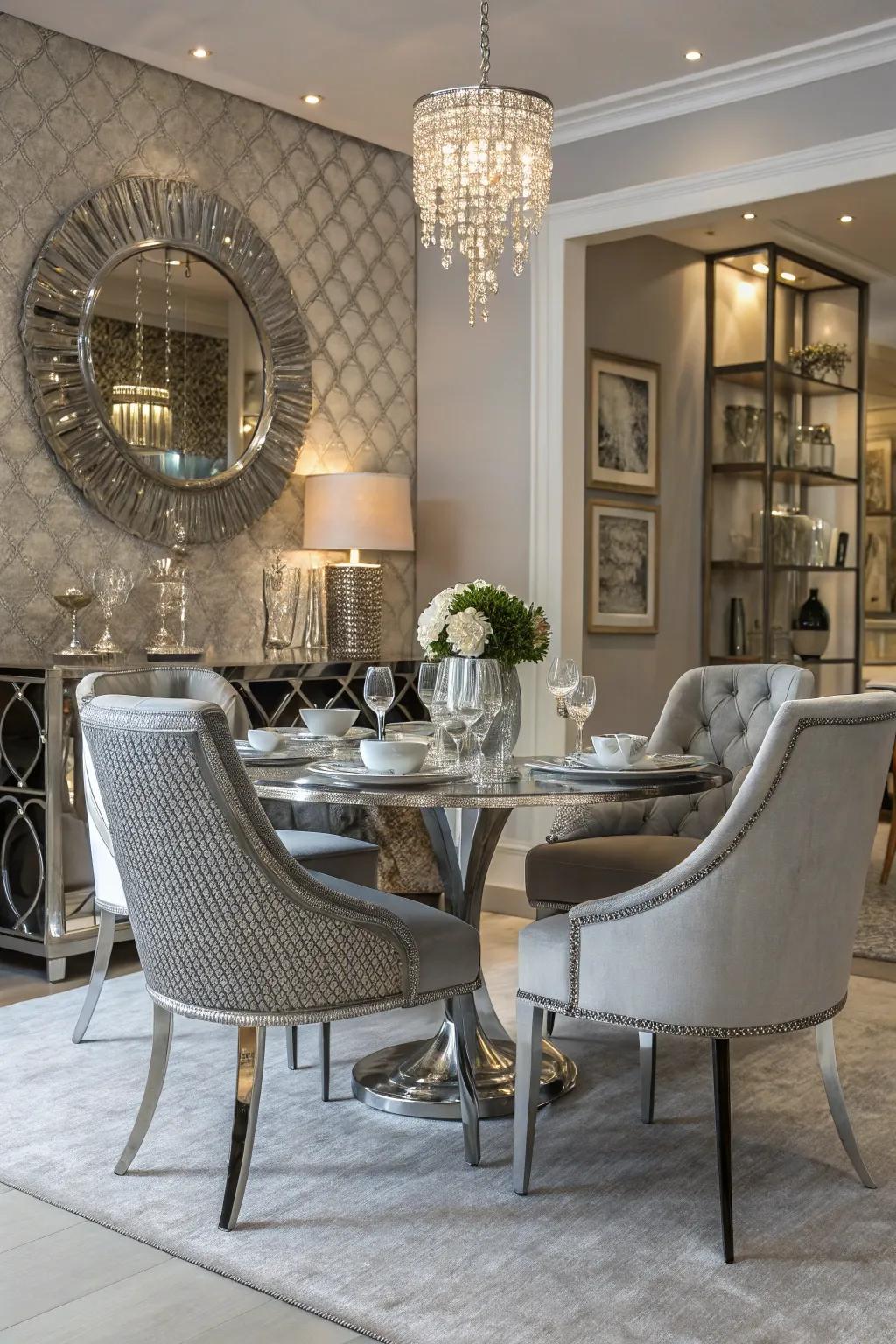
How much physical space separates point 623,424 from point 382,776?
138 inches

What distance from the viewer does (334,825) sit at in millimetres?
4336

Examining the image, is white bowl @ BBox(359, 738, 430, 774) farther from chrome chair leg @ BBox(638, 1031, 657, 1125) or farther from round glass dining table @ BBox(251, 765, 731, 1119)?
chrome chair leg @ BBox(638, 1031, 657, 1125)

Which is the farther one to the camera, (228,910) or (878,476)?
(878,476)

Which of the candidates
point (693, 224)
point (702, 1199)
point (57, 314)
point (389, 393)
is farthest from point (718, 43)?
point (702, 1199)

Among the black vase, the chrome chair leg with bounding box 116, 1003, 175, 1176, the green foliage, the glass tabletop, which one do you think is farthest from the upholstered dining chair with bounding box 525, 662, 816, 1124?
the black vase

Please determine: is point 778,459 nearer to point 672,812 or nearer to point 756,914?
point 672,812

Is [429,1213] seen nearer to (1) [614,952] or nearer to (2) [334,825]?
(1) [614,952]

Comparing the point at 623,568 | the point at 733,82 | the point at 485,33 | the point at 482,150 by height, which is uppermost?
the point at 733,82

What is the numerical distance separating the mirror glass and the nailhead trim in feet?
8.47

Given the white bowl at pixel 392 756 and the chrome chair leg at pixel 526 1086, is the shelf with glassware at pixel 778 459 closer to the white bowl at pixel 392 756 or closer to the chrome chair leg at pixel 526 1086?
the white bowl at pixel 392 756

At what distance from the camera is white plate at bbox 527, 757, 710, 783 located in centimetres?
250

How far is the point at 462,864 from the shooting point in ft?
9.44

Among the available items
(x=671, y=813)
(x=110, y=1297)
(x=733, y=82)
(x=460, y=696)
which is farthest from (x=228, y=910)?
(x=733, y=82)

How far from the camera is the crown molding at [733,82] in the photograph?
401cm
